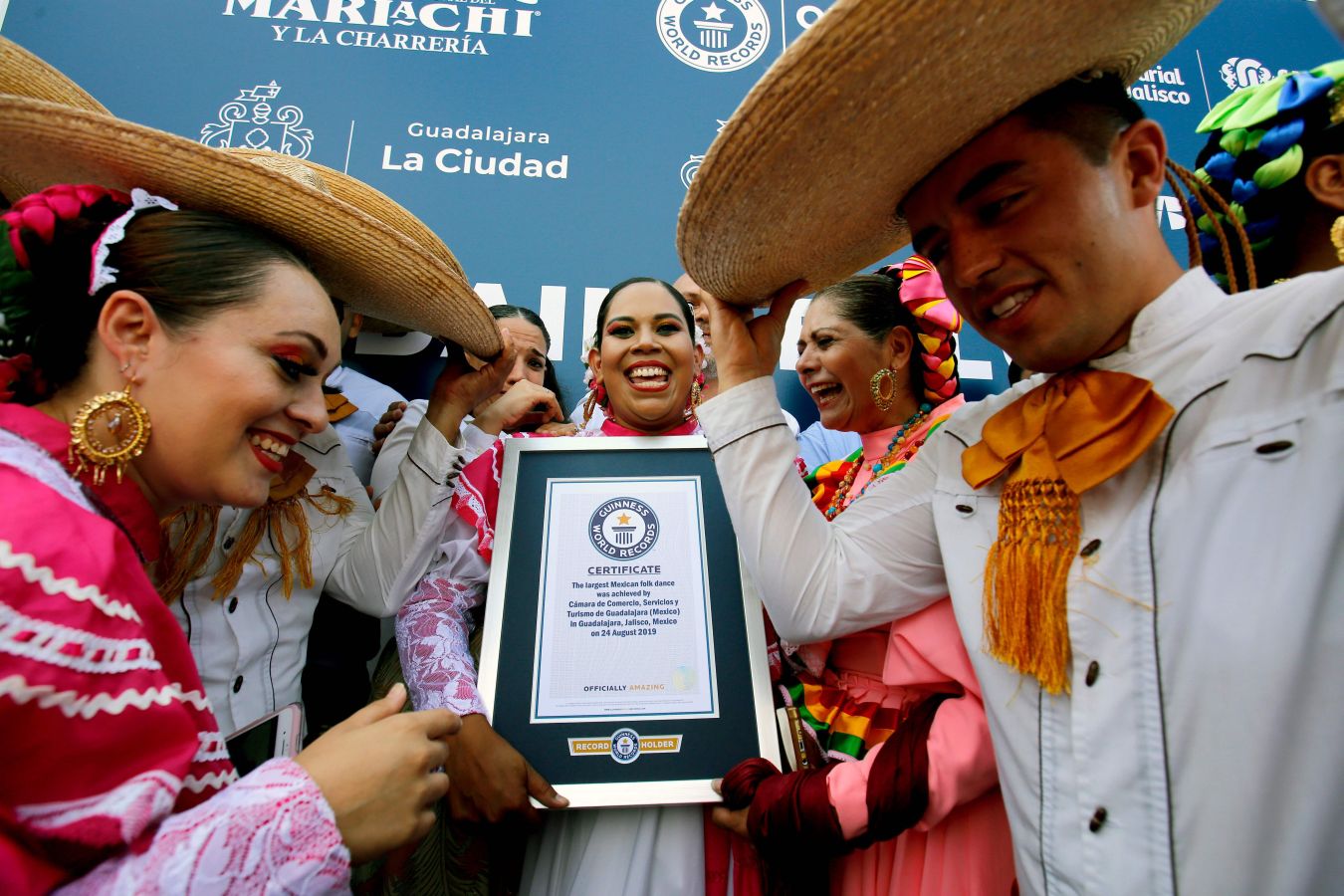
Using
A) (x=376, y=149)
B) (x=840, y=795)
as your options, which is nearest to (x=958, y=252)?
(x=840, y=795)

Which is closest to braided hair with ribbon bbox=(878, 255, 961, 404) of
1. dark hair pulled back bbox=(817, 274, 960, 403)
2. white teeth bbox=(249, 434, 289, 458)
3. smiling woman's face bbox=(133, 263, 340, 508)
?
dark hair pulled back bbox=(817, 274, 960, 403)

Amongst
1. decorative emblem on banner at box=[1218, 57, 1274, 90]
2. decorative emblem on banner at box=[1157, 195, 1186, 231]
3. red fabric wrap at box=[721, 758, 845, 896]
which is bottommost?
red fabric wrap at box=[721, 758, 845, 896]

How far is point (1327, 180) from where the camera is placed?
1.44 meters

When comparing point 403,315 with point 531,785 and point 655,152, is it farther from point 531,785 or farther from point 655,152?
point 655,152

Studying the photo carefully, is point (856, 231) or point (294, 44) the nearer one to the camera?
point (856, 231)

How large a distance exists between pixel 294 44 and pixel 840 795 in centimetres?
428

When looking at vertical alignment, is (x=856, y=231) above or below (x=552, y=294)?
below

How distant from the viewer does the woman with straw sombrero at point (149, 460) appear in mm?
805

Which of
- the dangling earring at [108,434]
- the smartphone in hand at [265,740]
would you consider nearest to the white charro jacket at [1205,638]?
the smartphone in hand at [265,740]

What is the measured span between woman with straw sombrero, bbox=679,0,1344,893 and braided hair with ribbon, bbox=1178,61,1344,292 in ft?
1.52

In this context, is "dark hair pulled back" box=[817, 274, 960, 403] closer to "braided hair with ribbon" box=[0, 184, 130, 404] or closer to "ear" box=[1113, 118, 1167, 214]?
"ear" box=[1113, 118, 1167, 214]

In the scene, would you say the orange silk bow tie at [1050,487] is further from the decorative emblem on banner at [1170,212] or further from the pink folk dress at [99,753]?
the decorative emblem on banner at [1170,212]

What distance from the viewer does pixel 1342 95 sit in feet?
4.67

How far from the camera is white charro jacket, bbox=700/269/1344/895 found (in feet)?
2.79
